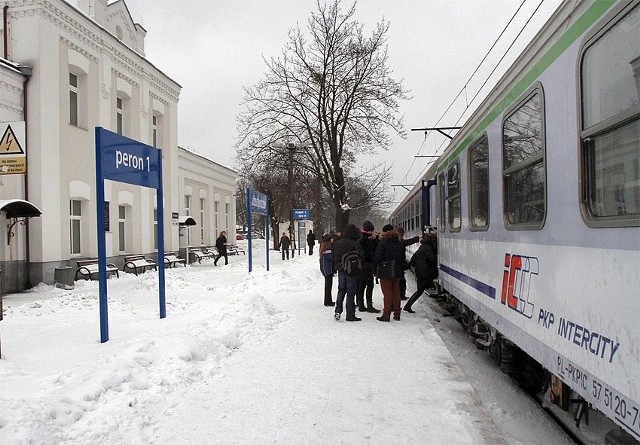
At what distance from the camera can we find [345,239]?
8469 millimetres

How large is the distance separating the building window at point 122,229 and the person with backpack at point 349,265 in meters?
11.9

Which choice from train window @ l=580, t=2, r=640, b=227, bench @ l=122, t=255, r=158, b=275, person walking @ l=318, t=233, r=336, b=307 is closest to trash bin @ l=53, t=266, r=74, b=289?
bench @ l=122, t=255, r=158, b=275

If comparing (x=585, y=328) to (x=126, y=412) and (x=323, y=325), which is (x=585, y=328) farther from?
(x=323, y=325)

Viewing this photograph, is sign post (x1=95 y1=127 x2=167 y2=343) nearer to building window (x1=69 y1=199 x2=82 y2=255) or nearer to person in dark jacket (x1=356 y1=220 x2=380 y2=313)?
person in dark jacket (x1=356 y1=220 x2=380 y2=313)

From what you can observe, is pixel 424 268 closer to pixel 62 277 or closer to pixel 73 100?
pixel 62 277

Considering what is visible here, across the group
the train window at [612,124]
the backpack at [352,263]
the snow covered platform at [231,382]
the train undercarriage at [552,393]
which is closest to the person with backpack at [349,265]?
the backpack at [352,263]

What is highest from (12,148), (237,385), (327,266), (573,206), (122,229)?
(12,148)

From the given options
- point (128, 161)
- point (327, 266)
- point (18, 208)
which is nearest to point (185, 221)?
point (18, 208)

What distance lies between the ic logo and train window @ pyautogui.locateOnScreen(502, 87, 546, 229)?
286 mm

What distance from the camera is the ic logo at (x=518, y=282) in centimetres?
390

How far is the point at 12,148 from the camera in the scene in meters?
5.36

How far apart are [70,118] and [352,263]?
1119 cm

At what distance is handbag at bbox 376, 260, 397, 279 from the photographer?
8281mm

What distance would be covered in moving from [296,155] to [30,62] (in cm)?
1285
